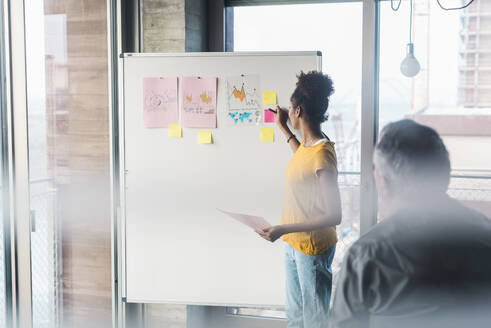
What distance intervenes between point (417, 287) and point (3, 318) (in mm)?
2002

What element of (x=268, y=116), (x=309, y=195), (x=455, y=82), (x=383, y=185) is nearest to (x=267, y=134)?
(x=268, y=116)

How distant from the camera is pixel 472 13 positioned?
2.84m

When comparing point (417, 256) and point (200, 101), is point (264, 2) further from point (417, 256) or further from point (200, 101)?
point (417, 256)

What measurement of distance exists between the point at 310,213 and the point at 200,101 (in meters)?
1.03

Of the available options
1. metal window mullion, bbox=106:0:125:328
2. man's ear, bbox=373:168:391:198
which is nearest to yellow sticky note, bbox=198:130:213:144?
metal window mullion, bbox=106:0:125:328

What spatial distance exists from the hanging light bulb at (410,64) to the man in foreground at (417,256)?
1.83 meters

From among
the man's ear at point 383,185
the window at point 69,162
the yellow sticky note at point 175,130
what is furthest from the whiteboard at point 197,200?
the man's ear at point 383,185

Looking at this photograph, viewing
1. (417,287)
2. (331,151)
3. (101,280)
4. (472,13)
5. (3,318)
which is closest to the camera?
(417,287)

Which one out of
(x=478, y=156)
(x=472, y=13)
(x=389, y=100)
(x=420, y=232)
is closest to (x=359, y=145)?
(x=389, y=100)

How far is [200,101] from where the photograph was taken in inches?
114

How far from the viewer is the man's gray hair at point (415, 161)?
1150mm

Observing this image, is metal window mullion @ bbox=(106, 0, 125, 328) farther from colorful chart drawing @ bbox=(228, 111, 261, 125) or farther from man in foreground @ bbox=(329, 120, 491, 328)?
man in foreground @ bbox=(329, 120, 491, 328)

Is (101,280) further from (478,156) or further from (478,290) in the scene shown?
(478,290)

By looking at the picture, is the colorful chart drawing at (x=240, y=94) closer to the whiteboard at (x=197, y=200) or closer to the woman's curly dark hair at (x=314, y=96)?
the whiteboard at (x=197, y=200)
